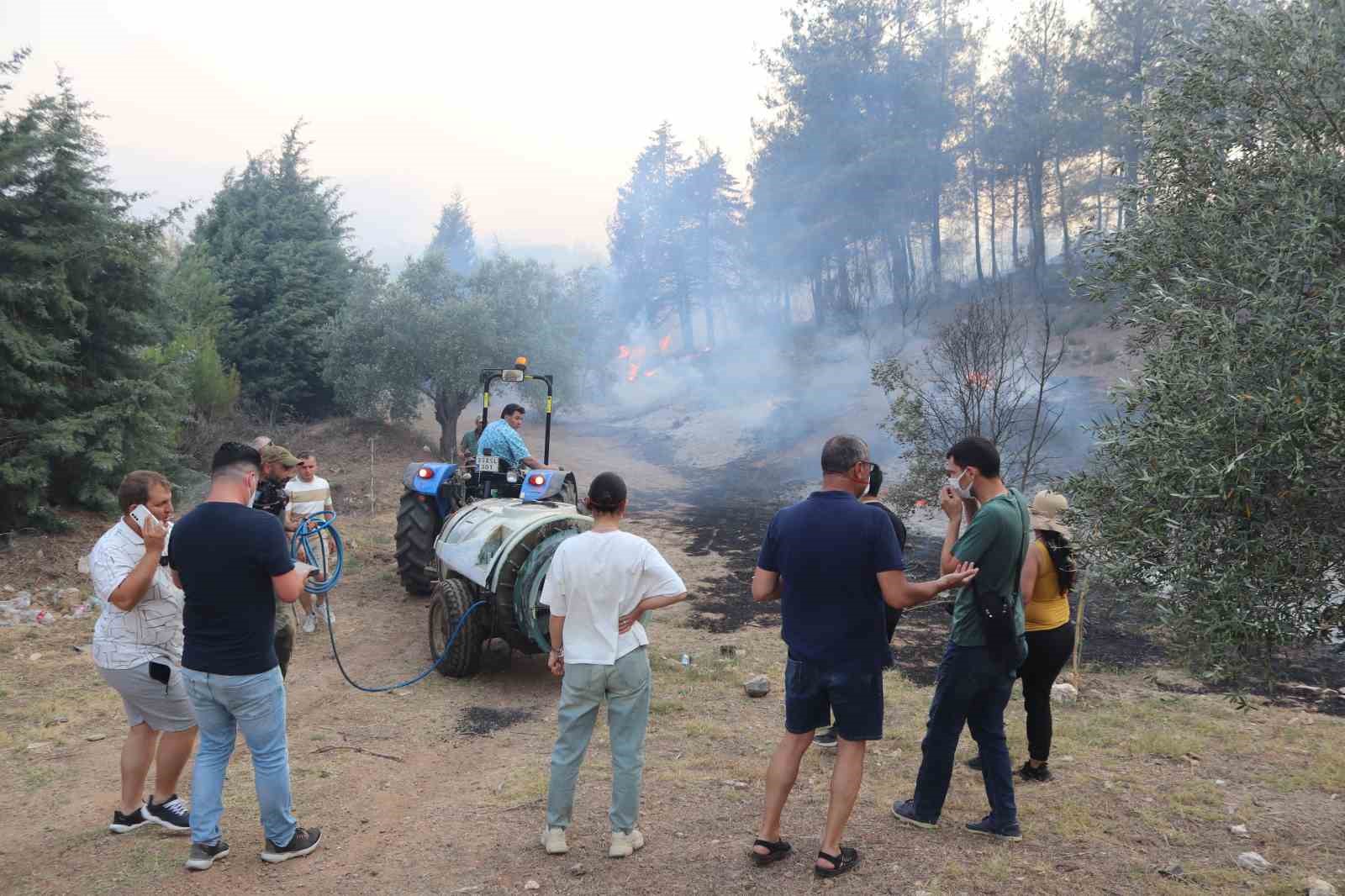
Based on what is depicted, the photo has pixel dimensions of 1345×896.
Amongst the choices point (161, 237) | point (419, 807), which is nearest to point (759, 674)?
point (419, 807)

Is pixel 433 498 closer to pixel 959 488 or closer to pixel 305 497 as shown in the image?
pixel 305 497

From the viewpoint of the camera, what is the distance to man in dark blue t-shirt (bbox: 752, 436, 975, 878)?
3.62 meters

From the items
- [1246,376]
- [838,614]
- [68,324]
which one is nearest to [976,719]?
[838,614]

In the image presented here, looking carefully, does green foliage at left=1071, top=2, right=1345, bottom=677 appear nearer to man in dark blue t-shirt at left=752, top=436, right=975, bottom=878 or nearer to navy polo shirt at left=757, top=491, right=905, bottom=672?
man in dark blue t-shirt at left=752, top=436, right=975, bottom=878

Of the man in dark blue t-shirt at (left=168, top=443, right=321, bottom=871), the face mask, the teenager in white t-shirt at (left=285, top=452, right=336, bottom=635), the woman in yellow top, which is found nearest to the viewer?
the man in dark blue t-shirt at (left=168, top=443, right=321, bottom=871)

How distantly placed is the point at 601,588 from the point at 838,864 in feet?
5.03

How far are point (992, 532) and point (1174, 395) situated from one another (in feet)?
3.33

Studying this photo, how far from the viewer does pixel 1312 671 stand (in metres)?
7.61

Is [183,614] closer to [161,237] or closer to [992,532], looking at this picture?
[992,532]

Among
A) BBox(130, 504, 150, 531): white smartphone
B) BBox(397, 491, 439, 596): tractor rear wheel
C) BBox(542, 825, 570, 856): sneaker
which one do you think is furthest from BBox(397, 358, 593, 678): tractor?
BBox(130, 504, 150, 531): white smartphone

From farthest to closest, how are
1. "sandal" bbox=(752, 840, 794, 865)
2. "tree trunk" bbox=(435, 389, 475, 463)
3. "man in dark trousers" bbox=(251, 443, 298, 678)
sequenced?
"tree trunk" bbox=(435, 389, 475, 463), "man in dark trousers" bbox=(251, 443, 298, 678), "sandal" bbox=(752, 840, 794, 865)

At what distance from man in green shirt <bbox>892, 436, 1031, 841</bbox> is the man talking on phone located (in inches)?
135

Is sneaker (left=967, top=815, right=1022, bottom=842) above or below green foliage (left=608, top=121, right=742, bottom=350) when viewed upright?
below

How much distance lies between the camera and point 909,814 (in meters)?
4.34
